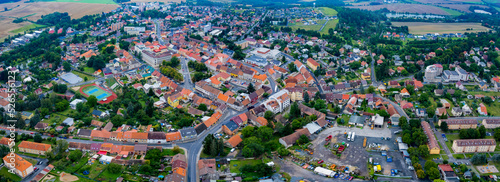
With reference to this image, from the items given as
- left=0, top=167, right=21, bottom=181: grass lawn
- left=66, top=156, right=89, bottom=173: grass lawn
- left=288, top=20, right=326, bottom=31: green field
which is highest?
left=288, top=20, right=326, bottom=31: green field

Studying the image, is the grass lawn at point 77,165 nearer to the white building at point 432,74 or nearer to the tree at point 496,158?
the tree at point 496,158

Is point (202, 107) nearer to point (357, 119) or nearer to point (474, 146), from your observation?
point (357, 119)

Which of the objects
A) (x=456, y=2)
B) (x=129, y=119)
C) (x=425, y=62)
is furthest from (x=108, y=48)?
(x=456, y=2)

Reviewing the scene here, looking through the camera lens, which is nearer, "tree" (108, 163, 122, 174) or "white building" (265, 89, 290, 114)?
"tree" (108, 163, 122, 174)

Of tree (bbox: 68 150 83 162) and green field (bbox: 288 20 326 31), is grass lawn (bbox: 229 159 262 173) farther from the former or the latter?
green field (bbox: 288 20 326 31)

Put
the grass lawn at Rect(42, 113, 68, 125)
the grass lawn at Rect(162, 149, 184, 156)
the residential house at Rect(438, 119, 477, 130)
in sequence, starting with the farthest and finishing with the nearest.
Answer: the grass lawn at Rect(42, 113, 68, 125), the residential house at Rect(438, 119, 477, 130), the grass lawn at Rect(162, 149, 184, 156)

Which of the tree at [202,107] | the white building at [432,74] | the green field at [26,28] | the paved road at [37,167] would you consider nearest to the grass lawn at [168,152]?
the tree at [202,107]

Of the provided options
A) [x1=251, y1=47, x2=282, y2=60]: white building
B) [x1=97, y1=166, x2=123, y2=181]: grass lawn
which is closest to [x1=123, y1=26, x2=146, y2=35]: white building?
[x1=251, y1=47, x2=282, y2=60]: white building

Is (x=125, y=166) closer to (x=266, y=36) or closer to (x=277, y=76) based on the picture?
(x=277, y=76)
